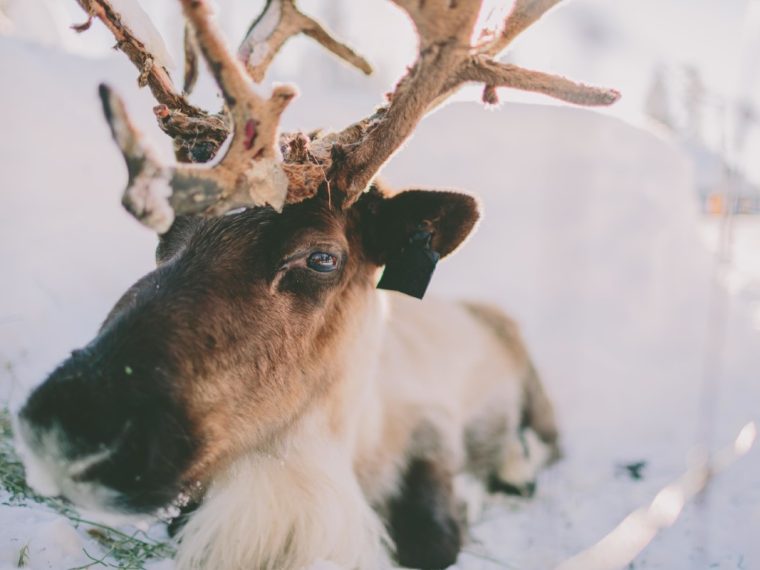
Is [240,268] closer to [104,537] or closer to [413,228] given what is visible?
[413,228]

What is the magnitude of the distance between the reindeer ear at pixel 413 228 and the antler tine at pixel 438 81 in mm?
280

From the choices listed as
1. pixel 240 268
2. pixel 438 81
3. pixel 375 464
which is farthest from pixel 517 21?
pixel 375 464

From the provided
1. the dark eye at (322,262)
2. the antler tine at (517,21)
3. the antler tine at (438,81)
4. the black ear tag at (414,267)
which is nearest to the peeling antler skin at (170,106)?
the antler tine at (438,81)

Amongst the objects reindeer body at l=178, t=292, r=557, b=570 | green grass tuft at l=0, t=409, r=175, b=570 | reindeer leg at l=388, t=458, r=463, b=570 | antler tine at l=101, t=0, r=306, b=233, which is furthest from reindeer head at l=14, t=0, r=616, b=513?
reindeer leg at l=388, t=458, r=463, b=570

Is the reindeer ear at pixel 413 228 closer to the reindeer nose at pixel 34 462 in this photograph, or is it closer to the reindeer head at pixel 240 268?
the reindeer head at pixel 240 268

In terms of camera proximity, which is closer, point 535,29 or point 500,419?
point 535,29

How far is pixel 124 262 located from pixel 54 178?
1291 mm

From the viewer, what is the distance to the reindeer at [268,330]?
1729 mm

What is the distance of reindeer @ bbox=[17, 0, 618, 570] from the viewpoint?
173 centimetres

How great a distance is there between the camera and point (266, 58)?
8.02 ft

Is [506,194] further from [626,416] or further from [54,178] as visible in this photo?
[54,178]

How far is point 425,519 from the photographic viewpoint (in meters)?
3.00

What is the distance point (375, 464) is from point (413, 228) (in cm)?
124

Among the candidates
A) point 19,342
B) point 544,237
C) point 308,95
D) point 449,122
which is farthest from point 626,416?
point 308,95
